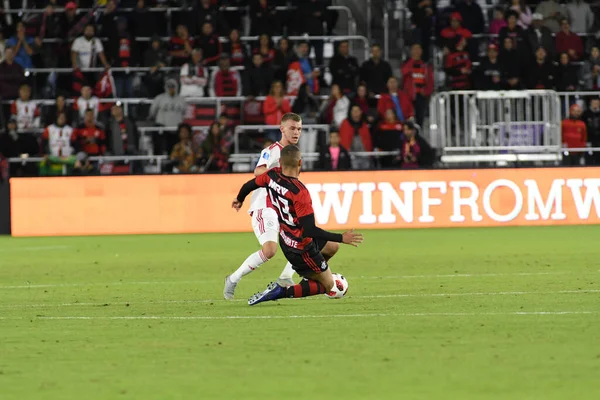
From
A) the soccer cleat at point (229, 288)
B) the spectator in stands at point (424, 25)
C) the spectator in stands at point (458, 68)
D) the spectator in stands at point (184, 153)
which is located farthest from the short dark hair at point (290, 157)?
the spectator in stands at point (424, 25)

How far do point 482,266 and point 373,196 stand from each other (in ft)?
25.8

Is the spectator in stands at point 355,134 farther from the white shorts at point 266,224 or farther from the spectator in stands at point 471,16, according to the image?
the white shorts at point 266,224

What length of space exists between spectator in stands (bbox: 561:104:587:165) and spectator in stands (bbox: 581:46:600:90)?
134cm

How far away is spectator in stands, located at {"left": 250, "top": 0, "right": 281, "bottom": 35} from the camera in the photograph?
29.4m

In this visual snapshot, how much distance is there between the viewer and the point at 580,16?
3047 cm

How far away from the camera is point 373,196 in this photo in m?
24.2

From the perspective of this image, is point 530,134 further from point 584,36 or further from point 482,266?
point 482,266

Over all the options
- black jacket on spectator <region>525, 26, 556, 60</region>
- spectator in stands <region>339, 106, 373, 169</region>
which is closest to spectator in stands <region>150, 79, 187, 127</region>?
spectator in stands <region>339, 106, 373, 169</region>

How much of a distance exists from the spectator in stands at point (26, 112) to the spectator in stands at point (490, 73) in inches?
369

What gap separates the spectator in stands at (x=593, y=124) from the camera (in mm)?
27609

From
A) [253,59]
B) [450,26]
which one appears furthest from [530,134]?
[253,59]

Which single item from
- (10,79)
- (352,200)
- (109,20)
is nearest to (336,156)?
(352,200)

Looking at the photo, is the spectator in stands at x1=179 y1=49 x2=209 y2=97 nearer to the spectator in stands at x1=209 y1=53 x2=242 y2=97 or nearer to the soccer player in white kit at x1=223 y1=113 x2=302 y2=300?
the spectator in stands at x1=209 y1=53 x2=242 y2=97

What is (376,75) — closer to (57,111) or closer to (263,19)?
(263,19)
